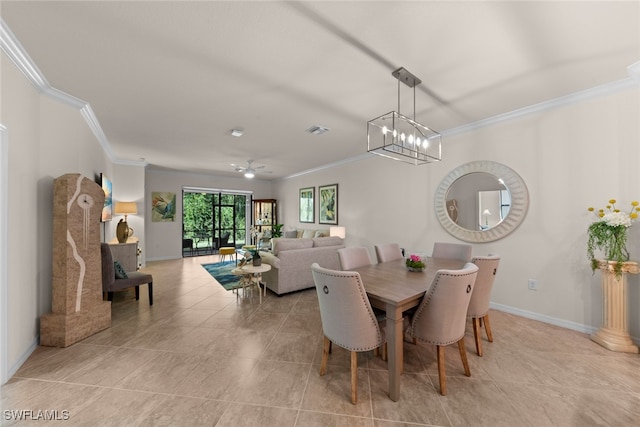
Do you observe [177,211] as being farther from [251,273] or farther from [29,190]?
[29,190]

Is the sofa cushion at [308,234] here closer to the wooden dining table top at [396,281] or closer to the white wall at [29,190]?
the wooden dining table top at [396,281]

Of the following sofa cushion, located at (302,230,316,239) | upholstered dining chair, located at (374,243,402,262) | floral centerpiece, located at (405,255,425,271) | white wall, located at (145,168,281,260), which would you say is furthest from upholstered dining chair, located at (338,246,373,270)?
white wall, located at (145,168,281,260)

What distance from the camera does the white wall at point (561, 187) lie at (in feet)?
8.29

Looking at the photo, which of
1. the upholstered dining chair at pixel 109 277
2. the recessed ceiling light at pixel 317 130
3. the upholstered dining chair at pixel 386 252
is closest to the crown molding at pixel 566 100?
the recessed ceiling light at pixel 317 130

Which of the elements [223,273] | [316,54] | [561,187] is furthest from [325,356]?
[223,273]

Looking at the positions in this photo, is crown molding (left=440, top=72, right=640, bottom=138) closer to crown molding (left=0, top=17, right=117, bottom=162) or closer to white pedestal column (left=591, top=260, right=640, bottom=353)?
white pedestal column (left=591, top=260, right=640, bottom=353)

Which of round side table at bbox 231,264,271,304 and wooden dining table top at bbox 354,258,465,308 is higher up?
wooden dining table top at bbox 354,258,465,308

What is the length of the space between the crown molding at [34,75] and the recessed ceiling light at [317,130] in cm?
281

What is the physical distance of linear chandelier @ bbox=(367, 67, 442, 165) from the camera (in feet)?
7.29

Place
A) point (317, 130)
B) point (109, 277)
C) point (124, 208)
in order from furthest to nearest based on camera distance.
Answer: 1. point (124, 208)
2. point (317, 130)
3. point (109, 277)

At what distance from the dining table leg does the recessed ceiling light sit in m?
2.89

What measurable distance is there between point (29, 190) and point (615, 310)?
5.65 meters

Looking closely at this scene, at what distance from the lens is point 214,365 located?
84.4 inches

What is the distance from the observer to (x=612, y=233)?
2420mm
